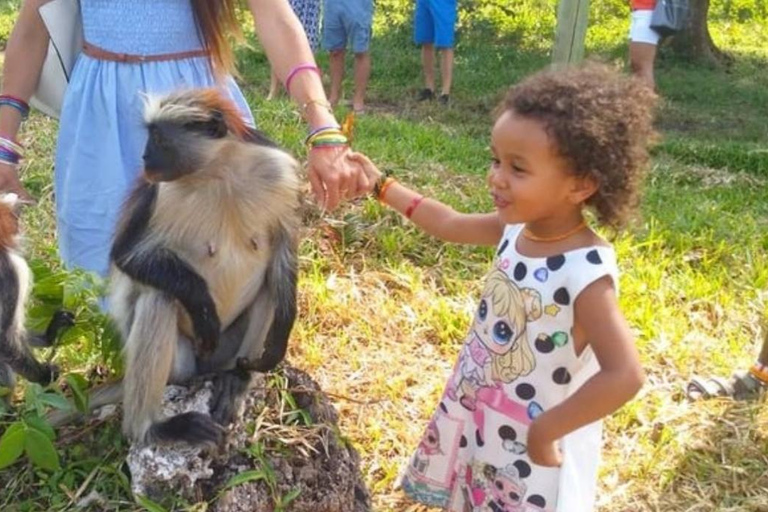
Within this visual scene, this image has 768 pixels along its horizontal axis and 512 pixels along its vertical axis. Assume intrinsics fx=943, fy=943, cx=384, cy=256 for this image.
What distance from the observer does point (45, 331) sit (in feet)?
9.66

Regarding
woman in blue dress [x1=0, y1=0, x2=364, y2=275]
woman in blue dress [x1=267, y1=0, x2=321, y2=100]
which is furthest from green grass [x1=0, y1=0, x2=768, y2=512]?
woman in blue dress [x1=267, y1=0, x2=321, y2=100]

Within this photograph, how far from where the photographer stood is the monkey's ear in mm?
2570

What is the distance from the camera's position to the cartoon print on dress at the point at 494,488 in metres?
2.29

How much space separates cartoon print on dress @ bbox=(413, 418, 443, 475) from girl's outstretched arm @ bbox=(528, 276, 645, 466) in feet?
1.52

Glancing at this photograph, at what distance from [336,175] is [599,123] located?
835mm

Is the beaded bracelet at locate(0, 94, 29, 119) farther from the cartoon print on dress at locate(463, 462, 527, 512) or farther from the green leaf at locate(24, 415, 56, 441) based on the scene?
the cartoon print on dress at locate(463, 462, 527, 512)

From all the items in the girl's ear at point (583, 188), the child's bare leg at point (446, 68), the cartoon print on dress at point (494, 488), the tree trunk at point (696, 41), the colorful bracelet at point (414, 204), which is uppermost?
the girl's ear at point (583, 188)

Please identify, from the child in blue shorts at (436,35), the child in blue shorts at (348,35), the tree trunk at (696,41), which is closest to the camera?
the child in blue shorts at (348,35)

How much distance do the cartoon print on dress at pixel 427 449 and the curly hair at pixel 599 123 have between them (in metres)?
0.74

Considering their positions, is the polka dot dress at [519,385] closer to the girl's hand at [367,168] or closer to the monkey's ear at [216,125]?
the girl's hand at [367,168]

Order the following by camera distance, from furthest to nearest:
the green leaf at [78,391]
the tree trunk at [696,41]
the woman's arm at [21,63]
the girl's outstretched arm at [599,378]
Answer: the tree trunk at [696,41]
the woman's arm at [21,63]
the green leaf at [78,391]
the girl's outstretched arm at [599,378]

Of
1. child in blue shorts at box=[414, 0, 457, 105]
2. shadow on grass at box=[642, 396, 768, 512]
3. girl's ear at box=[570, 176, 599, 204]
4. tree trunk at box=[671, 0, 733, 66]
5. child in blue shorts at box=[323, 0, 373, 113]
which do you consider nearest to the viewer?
girl's ear at box=[570, 176, 599, 204]

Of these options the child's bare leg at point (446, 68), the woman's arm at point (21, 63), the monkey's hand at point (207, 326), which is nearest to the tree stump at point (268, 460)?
A: the monkey's hand at point (207, 326)

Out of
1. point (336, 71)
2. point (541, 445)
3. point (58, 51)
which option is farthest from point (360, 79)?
point (541, 445)
